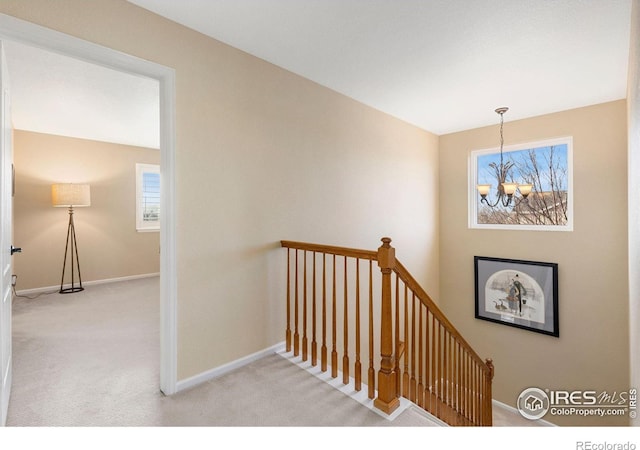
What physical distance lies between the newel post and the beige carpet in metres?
0.09

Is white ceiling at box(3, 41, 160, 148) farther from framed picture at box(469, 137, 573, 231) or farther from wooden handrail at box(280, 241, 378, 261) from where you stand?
framed picture at box(469, 137, 573, 231)

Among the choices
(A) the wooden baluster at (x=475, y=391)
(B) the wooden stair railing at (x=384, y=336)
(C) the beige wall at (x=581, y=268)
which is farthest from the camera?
(C) the beige wall at (x=581, y=268)

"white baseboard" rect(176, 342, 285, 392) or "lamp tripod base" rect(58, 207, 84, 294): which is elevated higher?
"lamp tripod base" rect(58, 207, 84, 294)

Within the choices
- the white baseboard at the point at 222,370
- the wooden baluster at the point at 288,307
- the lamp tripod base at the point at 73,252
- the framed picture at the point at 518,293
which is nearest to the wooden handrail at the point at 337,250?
the wooden baluster at the point at 288,307

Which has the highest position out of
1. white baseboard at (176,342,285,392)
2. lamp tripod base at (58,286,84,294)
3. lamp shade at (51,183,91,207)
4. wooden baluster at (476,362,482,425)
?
lamp shade at (51,183,91,207)

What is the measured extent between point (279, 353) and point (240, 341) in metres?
0.37

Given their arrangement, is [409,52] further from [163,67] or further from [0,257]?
[0,257]

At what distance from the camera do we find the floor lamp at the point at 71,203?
4.38 metres

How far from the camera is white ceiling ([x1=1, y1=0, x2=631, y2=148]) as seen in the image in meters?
1.91

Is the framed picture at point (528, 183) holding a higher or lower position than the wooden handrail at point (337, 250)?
higher

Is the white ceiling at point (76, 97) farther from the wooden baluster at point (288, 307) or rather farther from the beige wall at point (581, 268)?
the beige wall at point (581, 268)

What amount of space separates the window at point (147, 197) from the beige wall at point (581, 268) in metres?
5.46

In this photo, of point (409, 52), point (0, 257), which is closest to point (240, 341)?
point (0, 257)

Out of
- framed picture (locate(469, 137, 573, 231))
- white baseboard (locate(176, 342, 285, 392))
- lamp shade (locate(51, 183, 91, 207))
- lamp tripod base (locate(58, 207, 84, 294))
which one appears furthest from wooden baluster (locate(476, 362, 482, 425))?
lamp shade (locate(51, 183, 91, 207))
